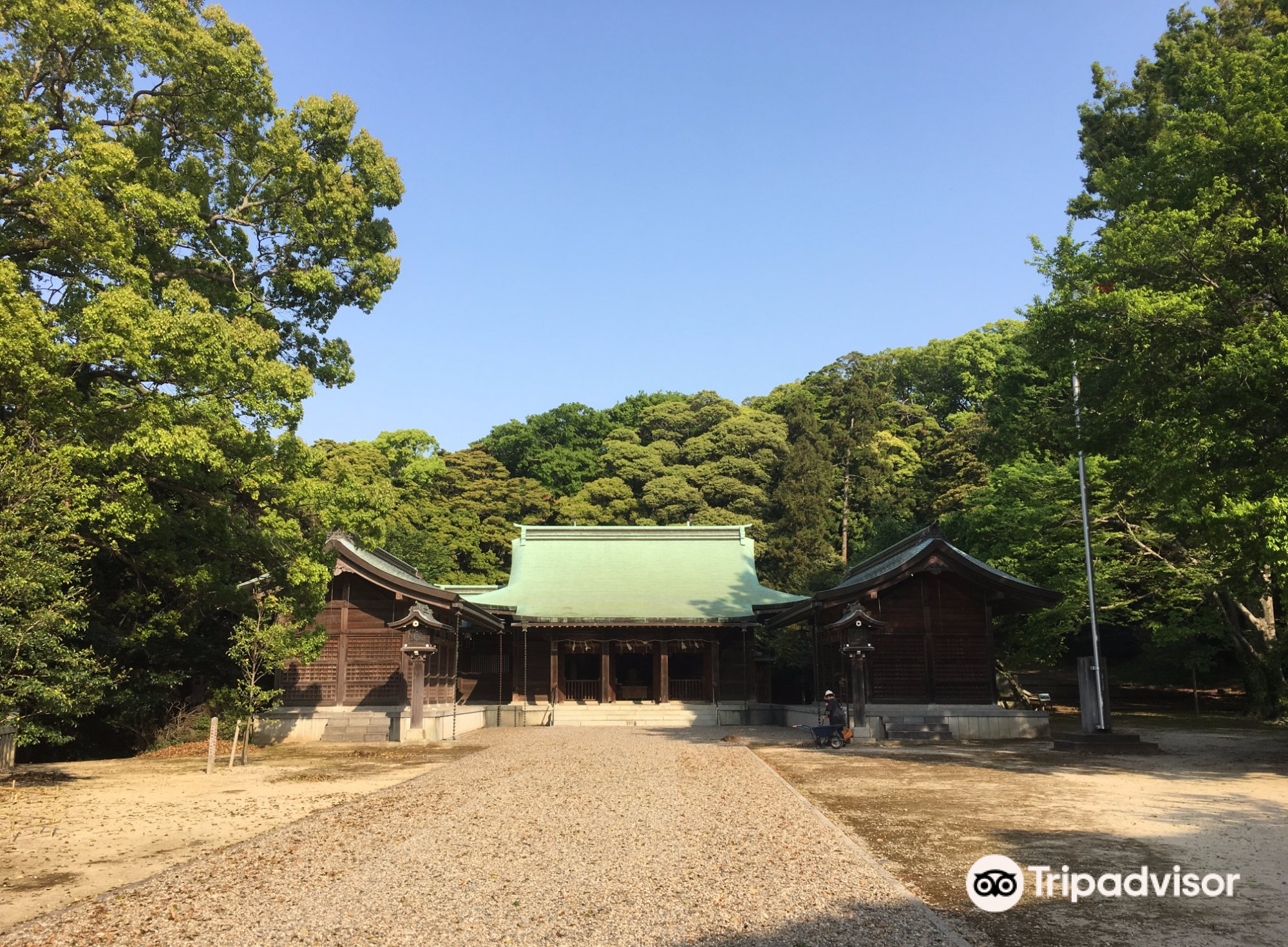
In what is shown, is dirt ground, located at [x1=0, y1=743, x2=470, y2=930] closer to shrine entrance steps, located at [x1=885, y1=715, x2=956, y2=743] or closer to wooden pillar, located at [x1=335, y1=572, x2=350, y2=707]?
wooden pillar, located at [x1=335, y1=572, x2=350, y2=707]

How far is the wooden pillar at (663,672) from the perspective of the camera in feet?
89.5

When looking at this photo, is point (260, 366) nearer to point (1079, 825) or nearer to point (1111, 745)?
point (1079, 825)

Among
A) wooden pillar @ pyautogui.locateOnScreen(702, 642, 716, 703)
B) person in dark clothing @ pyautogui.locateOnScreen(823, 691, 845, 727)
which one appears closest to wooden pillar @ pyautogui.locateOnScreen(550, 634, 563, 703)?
wooden pillar @ pyautogui.locateOnScreen(702, 642, 716, 703)

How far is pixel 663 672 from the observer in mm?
27266

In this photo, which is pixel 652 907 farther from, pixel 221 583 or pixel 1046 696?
pixel 1046 696

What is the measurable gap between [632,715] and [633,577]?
6.44m

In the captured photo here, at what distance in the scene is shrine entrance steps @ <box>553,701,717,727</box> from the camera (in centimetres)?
2627

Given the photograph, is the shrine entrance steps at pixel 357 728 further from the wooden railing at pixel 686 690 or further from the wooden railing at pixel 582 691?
the wooden railing at pixel 686 690

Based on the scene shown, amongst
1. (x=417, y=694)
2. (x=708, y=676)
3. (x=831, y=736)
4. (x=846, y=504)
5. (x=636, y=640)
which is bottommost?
(x=831, y=736)

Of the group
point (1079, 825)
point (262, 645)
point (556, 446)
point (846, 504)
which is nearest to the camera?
point (1079, 825)

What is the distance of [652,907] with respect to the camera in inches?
250

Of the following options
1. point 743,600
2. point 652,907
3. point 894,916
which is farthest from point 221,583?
point 743,600

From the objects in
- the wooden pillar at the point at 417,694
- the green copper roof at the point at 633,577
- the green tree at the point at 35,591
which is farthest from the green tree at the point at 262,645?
the green copper roof at the point at 633,577

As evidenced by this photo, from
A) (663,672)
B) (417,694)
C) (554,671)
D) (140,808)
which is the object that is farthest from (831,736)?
(140,808)
